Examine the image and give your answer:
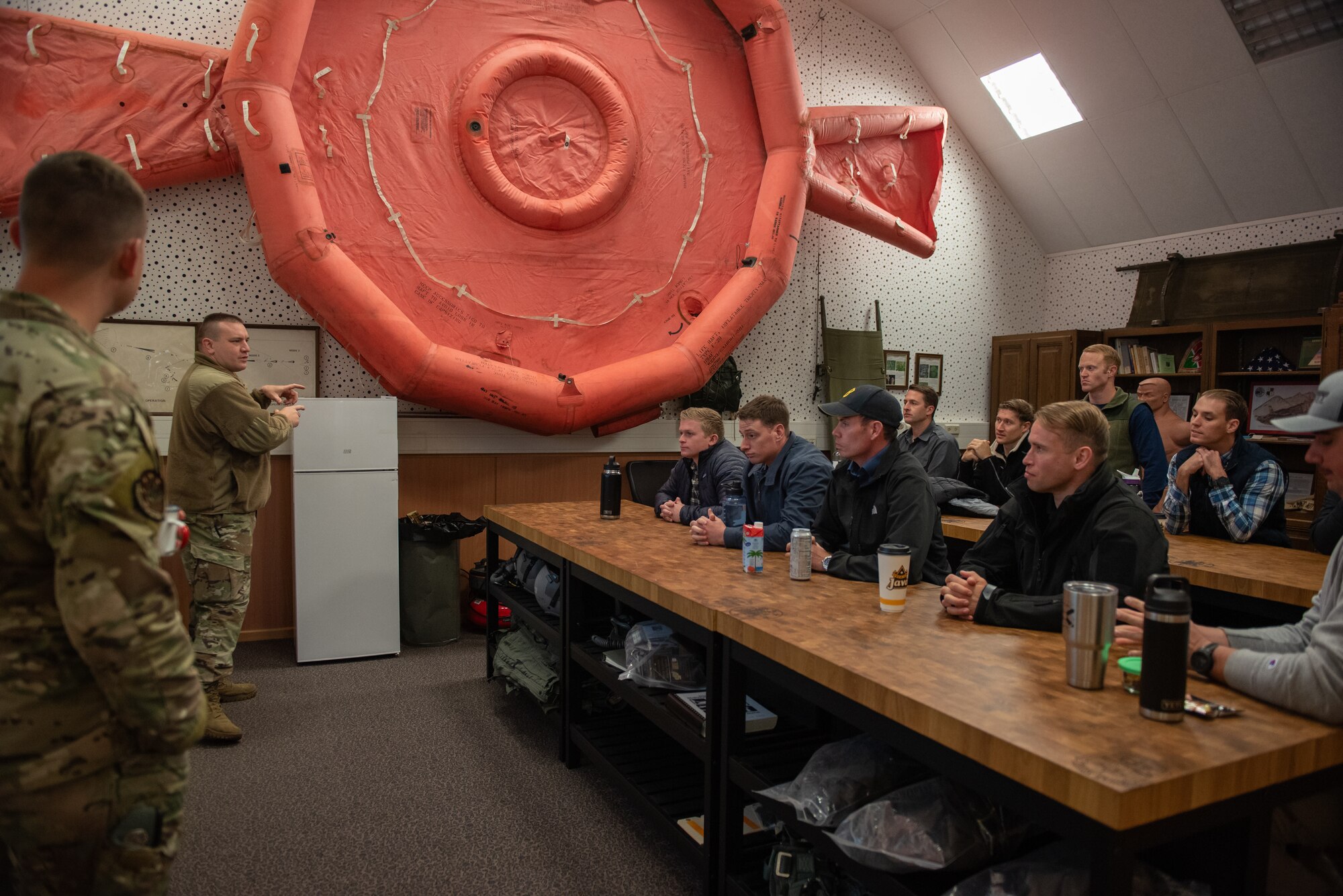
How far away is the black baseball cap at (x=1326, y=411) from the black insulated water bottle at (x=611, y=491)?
2.42m

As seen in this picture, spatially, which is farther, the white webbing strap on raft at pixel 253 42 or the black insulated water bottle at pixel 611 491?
the white webbing strap on raft at pixel 253 42

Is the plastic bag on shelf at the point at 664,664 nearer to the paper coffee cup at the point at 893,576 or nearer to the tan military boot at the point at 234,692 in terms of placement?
the paper coffee cup at the point at 893,576

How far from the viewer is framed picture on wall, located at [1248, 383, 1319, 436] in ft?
18.1

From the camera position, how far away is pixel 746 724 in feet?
7.02

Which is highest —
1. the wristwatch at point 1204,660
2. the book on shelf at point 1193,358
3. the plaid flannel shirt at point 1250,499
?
the book on shelf at point 1193,358

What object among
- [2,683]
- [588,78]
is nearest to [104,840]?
[2,683]

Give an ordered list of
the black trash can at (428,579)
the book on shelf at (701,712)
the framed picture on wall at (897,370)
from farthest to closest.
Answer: the framed picture on wall at (897,370)
the black trash can at (428,579)
the book on shelf at (701,712)

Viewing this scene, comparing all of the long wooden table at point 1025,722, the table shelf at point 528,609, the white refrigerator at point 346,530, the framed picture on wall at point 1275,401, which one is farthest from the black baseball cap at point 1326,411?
the framed picture on wall at point 1275,401

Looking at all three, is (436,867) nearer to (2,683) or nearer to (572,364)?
(2,683)

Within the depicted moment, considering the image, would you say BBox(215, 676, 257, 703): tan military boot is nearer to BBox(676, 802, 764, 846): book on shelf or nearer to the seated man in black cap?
BBox(676, 802, 764, 846): book on shelf

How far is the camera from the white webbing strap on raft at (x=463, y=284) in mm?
4367

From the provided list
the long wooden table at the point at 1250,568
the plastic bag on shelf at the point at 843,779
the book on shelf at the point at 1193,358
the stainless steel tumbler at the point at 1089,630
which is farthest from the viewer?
the book on shelf at the point at 1193,358

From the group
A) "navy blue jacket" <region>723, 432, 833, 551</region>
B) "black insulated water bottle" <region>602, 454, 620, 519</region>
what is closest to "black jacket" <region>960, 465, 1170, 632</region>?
"navy blue jacket" <region>723, 432, 833, 551</region>

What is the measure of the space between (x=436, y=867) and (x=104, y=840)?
4.18 feet
